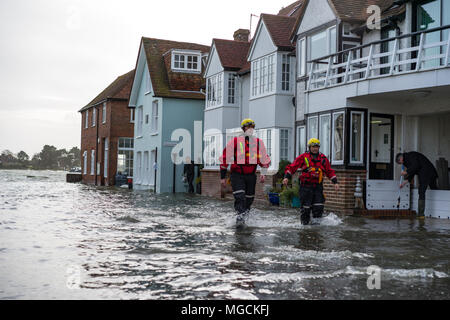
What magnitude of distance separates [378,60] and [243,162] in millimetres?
7962

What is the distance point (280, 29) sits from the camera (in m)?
22.6

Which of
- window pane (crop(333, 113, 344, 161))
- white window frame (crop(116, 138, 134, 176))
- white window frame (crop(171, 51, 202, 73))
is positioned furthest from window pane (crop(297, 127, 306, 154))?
white window frame (crop(116, 138, 134, 176))

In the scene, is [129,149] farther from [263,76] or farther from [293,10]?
[263,76]

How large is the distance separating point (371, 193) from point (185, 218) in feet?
18.6

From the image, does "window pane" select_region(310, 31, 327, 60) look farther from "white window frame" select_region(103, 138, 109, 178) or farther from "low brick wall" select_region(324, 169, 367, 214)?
"white window frame" select_region(103, 138, 109, 178)

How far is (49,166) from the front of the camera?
117500 millimetres

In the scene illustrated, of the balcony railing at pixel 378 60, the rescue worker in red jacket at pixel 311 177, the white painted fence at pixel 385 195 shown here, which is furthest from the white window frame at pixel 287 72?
the rescue worker in red jacket at pixel 311 177

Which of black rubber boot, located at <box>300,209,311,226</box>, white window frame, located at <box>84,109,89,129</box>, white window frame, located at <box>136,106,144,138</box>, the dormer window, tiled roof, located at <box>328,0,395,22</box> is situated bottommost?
black rubber boot, located at <box>300,209,311,226</box>

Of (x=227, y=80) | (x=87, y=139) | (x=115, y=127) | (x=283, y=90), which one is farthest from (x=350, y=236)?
(x=87, y=139)

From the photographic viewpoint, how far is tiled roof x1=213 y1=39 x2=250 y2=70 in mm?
26766

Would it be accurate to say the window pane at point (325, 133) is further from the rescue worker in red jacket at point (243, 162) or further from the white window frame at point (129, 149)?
the white window frame at point (129, 149)

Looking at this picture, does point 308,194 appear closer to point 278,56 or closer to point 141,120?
point 278,56

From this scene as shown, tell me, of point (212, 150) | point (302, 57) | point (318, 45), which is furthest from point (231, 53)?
point (318, 45)

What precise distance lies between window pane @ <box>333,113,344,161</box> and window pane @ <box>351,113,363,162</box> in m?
0.32
